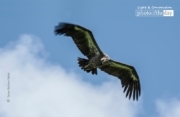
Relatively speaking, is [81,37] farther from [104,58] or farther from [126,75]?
[126,75]

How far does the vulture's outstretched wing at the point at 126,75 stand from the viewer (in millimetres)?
28641

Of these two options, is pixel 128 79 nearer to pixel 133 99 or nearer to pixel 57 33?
pixel 133 99

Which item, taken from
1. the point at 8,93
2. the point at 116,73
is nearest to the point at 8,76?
the point at 8,93

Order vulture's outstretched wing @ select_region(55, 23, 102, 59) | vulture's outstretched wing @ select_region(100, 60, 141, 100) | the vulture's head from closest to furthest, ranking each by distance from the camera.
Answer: vulture's outstretched wing @ select_region(55, 23, 102, 59)
the vulture's head
vulture's outstretched wing @ select_region(100, 60, 141, 100)

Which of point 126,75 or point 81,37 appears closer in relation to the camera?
point 81,37

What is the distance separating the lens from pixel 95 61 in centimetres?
2750

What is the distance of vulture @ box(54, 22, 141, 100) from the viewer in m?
27.1

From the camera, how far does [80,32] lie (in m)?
27.3

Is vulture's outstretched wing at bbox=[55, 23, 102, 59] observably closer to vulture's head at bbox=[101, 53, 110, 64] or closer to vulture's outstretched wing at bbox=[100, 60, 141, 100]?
vulture's head at bbox=[101, 53, 110, 64]

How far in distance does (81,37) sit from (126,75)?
2717mm

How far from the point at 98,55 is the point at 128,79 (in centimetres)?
200

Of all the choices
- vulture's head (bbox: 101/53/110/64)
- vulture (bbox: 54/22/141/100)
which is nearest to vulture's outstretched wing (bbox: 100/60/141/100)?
vulture (bbox: 54/22/141/100)

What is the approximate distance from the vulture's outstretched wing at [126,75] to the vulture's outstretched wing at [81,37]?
1.09 m

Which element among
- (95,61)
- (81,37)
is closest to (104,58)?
(95,61)
